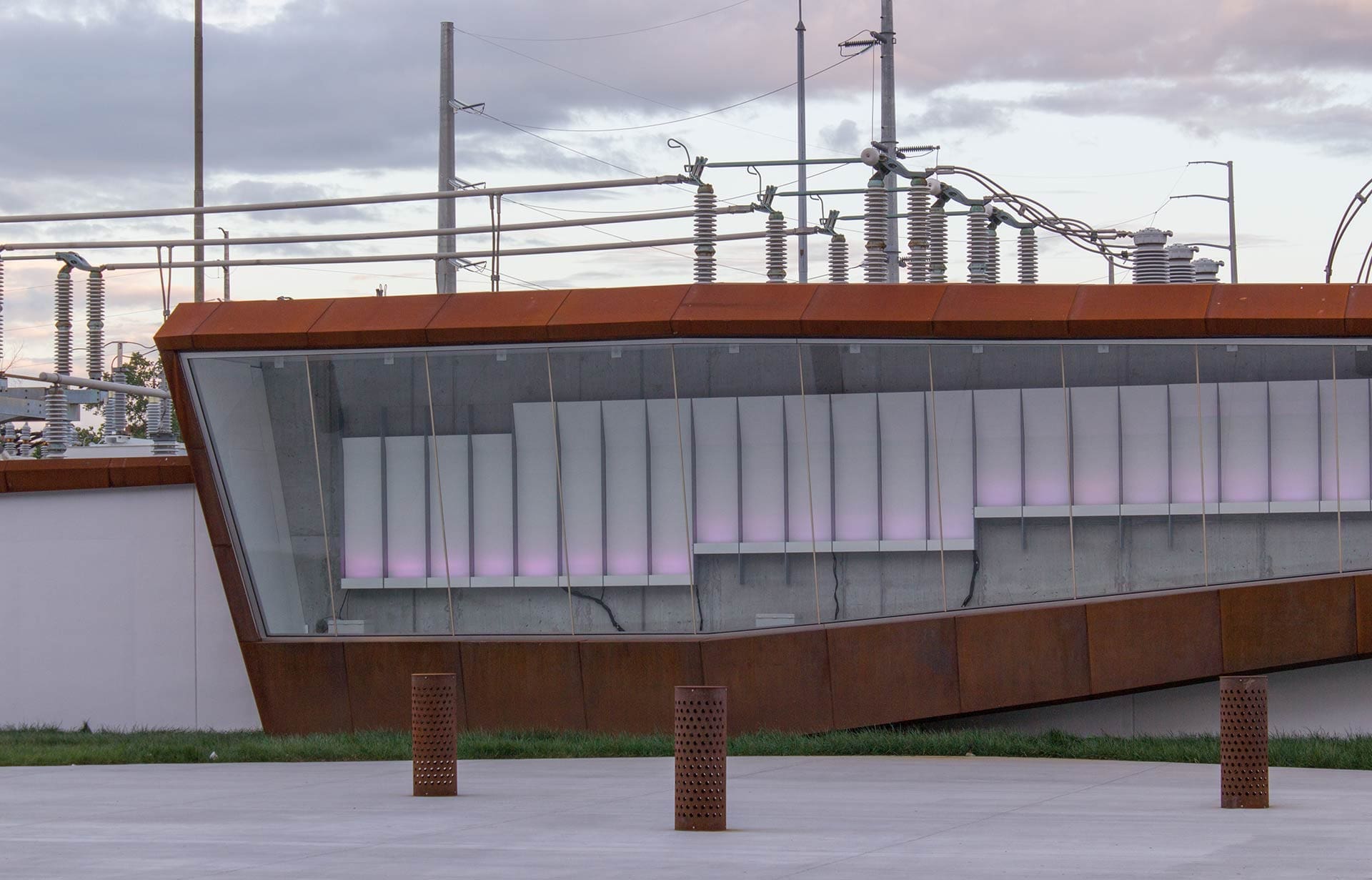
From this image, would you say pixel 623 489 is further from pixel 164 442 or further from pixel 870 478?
pixel 164 442

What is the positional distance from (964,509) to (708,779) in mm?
7411

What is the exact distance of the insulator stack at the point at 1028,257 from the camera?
61.0ft

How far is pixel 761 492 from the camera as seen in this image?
680 inches

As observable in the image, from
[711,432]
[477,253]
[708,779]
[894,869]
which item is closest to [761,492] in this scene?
[711,432]

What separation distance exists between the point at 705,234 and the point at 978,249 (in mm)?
3099

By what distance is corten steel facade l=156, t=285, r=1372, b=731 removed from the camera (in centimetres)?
1622

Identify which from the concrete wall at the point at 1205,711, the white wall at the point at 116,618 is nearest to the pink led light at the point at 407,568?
the white wall at the point at 116,618

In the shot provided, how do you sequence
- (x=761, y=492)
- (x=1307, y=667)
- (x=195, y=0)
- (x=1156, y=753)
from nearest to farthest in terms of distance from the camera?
(x=1156, y=753) < (x=1307, y=667) < (x=761, y=492) < (x=195, y=0)

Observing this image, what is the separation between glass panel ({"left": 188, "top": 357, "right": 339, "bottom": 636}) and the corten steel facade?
0.03 metres

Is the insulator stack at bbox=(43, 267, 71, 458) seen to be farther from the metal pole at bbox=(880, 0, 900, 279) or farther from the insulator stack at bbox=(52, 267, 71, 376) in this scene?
the metal pole at bbox=(880, 0, 900, 279)

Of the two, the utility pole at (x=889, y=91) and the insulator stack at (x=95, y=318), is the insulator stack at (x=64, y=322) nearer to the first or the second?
the insulator stack at (x=95, y=318)

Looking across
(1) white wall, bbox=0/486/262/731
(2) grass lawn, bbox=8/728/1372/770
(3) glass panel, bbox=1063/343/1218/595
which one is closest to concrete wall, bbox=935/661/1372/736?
(2) grass lawn, bbox=8/728/1372/770

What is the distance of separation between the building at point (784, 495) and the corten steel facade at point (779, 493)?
0.10 feet

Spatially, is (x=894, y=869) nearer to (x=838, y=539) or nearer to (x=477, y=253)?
(x=838, y=539)
